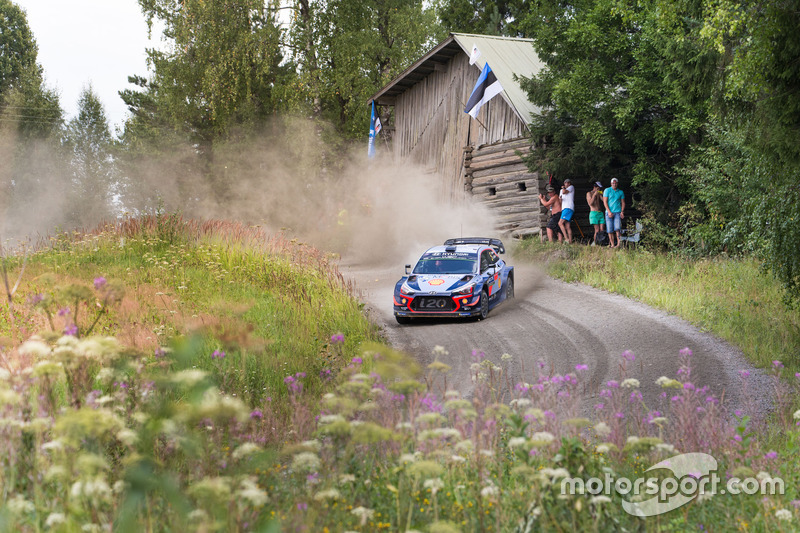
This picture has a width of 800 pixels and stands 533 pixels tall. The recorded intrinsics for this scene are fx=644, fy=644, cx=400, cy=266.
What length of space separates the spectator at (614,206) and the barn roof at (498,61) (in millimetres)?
4685

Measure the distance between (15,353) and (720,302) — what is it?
12.0 m

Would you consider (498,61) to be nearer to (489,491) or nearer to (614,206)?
(614,206)

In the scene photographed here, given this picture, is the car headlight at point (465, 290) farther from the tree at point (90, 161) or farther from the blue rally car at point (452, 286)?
the tree at point (90, 161)

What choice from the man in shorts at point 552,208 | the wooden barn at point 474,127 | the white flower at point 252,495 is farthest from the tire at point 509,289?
the white flower at point 252,495

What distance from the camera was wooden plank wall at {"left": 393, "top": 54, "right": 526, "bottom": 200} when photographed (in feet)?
84.0

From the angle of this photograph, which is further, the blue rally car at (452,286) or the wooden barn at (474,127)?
the wooden barn at (474,127)

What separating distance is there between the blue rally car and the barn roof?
30.5 feet

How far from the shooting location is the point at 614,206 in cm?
1928

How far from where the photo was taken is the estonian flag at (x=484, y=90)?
73.6 ft

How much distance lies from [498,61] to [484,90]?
3.91 meters

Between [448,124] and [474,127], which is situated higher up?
[448,124]

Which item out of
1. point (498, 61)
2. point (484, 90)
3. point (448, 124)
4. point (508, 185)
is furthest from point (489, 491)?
point (448, 124)

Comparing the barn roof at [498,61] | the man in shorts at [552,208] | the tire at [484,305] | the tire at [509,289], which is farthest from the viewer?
the barn roof at [498,61]

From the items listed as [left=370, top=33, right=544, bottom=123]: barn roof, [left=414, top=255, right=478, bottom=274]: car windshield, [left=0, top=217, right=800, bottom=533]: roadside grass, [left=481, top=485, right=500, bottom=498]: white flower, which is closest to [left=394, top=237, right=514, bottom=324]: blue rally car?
[left=414, top=255, right=478, bottom=274]: car windshield
